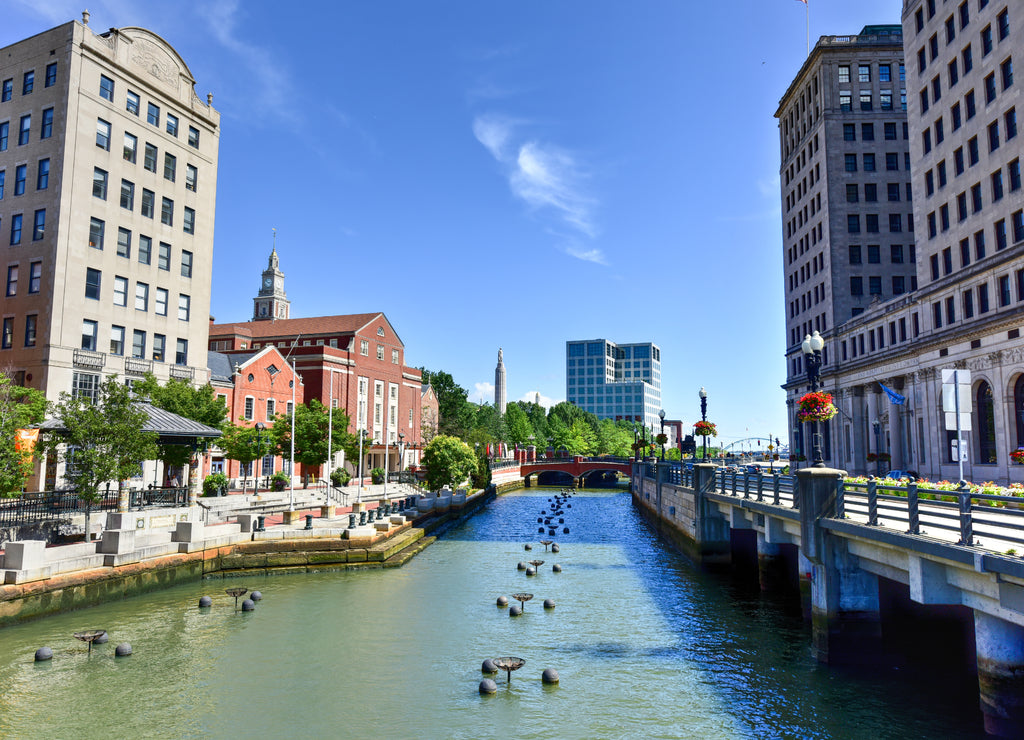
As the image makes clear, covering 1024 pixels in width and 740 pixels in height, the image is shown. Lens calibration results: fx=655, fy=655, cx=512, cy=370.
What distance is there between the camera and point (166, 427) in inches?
1378

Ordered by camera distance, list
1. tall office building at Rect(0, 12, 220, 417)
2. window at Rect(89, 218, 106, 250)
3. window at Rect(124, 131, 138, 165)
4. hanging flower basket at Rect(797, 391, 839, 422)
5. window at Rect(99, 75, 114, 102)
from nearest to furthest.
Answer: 1. hanging flower basket at Rect(797, 391, 839, 422)
2. tall office building at Rect(0, 12, 220, 417)
3. window at Rect(89, 218, 106, 250)
4. window at Rect(99, 75, 114, 102)
5. window at Rect(124, 131, 138, 165)

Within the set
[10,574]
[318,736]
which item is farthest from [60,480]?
[318,736]

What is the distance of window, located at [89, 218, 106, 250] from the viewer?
149 ft

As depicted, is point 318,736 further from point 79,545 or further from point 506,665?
point 79,545

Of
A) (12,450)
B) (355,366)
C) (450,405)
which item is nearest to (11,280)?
(12,450)

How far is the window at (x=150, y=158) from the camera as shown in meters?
49.8

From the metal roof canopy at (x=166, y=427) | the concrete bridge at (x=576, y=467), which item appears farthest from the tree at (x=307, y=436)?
the concrete bridge at (x=576, y=467)

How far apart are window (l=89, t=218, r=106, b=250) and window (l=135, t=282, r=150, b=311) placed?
3.96 meters

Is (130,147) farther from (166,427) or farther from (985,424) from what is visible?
(985,424)

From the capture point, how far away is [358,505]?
42.2 meters

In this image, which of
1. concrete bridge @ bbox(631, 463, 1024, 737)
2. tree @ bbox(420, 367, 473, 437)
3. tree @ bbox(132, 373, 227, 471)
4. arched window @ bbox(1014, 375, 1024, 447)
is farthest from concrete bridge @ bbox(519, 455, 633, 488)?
concrete bridge @ bbox(631, 463, 1024, 737)

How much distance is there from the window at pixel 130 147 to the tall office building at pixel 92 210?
0.09m

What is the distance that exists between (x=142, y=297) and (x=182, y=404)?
1073 cm

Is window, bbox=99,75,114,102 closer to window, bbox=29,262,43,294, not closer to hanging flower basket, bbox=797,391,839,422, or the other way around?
window, bbox=29,262,43,294
